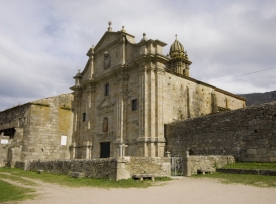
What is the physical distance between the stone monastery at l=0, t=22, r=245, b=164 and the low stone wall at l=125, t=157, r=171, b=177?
3936 mm

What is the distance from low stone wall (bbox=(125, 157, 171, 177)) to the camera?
39.3ft

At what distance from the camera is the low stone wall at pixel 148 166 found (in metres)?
12.0

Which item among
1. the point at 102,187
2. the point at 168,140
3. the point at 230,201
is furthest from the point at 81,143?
the point at 230,201

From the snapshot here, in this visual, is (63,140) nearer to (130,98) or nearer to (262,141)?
(130,98)

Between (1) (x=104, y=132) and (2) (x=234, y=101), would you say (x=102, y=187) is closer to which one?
(1) (x=104, y=132)

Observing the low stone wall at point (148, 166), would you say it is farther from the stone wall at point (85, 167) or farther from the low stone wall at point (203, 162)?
the low stone wall at point (203, 162)

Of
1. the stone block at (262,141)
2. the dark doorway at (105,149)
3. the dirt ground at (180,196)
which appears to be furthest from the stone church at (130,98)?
the dirt ground at (180,196)

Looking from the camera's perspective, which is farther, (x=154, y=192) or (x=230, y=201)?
(x=154, y=192)

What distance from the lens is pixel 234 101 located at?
3069 centimetres

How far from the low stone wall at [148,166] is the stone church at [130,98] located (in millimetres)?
3745

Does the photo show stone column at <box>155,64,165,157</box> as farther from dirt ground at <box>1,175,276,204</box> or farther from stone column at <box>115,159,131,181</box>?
dirt ground at <box>1,175,276,204</box>

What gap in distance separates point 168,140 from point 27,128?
15.7m

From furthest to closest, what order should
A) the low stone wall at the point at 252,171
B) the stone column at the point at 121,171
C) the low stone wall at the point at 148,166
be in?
1. the low stone wall at the point at 148,166
2. the stone column at the point at 121,171
3. the low stone wall at the point at 252,171

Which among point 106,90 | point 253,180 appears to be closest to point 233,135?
point 253,180
